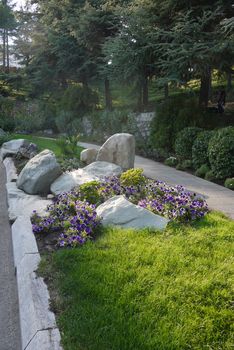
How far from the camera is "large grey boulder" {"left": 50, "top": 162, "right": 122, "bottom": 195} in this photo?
5.98m

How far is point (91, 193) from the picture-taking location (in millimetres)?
5078

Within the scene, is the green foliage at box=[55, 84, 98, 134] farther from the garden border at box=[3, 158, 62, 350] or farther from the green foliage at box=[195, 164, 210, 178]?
the garden border at box=[3, 158, 62, 350]

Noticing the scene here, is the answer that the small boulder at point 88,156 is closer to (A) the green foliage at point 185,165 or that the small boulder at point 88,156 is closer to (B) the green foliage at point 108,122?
(A) the green foliage at point 185,165

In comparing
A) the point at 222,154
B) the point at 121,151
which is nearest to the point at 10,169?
the point at 121,151

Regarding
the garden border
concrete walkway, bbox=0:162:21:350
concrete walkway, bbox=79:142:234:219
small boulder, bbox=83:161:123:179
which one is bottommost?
concrete walkway, bbox=0:162:21:350

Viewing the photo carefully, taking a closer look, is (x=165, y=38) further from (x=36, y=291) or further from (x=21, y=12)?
(x=21, y=12)

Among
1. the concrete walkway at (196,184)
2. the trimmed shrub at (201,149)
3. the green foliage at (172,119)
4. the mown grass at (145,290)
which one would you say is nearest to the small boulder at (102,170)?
the concrete walkway at (196,184)

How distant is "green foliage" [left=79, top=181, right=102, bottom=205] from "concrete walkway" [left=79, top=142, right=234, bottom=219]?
5.39ft

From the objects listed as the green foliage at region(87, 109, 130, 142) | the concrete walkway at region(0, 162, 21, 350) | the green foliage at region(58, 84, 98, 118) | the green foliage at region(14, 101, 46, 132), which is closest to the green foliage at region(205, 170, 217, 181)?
the concrete walkway at region(0, 162, 21, 350)

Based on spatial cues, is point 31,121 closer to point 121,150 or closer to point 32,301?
point 121,150

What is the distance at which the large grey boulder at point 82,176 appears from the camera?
5.98 metres

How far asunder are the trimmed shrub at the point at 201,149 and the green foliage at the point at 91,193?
355 centimetres

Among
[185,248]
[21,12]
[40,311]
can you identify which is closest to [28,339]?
[40,311]

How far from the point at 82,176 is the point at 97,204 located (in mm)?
1456
